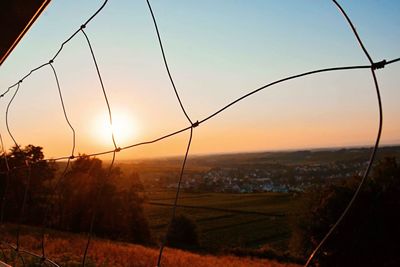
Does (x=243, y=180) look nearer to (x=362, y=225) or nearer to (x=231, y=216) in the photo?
(x=231, y=216)

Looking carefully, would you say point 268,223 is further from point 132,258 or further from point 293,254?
point 132,258

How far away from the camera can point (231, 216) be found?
45188 mm

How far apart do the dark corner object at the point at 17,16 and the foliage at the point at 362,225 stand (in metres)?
20.7

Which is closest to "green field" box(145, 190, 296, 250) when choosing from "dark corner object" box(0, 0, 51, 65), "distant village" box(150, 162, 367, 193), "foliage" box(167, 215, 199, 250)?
"foliage" box(167, 215, 199, 250)

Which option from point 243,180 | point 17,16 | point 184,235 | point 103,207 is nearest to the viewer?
point 17,16

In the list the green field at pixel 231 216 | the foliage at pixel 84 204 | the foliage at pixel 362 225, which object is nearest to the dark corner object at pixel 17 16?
the foliage at pixel 362 225

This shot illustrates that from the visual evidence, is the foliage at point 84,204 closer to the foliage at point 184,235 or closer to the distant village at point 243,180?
the foliage at point 184,235

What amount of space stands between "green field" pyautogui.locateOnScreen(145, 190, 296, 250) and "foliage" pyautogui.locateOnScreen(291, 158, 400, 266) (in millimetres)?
7534

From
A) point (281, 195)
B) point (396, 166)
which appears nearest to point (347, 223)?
point (396, 166)

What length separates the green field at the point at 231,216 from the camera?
36.7m

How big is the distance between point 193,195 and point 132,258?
4476cm

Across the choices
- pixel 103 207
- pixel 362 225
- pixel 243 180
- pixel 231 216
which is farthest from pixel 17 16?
pixel 243 180

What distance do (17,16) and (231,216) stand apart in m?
45.4

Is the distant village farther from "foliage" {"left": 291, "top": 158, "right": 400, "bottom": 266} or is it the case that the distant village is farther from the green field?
"foliage" {"left": 291, "top": 158, "right": 400, "bottom": 266}
